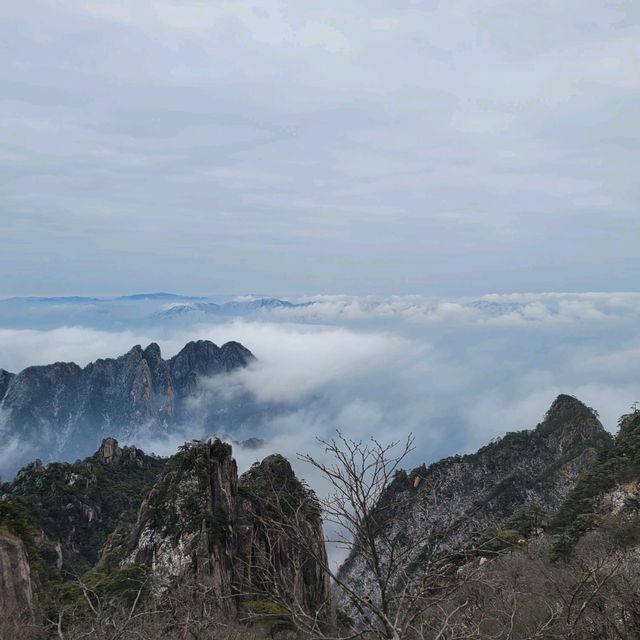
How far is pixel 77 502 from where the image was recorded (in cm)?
7338

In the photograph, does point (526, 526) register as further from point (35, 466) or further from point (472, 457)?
point (35, 466)

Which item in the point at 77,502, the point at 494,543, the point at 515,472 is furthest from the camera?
the point at 515,472

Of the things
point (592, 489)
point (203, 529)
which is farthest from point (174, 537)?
point (592, 489)

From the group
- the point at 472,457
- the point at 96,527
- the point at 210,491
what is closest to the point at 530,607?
the point at 210,491

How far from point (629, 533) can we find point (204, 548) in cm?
2933

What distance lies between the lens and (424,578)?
9.10 metres

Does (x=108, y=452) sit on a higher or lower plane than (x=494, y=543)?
lower

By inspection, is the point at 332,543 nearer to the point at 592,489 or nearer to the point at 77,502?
the point at 592,489

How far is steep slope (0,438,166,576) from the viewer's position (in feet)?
227

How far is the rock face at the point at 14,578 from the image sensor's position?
29.7m

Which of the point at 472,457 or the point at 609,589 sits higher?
the point at 609,589

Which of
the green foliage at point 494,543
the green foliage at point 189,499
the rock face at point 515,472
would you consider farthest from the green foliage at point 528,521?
the green foliage at point 189,499

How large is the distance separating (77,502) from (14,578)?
46.3 meters

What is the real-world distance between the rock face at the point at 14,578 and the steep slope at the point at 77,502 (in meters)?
34.0
